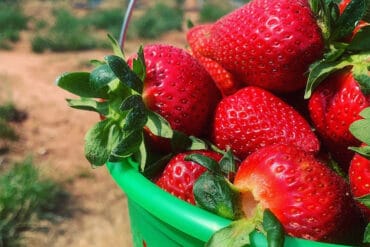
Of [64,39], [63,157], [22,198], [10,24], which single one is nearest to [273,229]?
[22,198]

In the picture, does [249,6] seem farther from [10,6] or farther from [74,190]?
[10,6]

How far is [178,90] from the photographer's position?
0.89 meters

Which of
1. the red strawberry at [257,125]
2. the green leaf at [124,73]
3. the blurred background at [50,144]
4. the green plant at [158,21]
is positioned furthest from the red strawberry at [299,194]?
the green plant at [158,21]

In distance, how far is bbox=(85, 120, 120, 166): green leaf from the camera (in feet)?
2.84

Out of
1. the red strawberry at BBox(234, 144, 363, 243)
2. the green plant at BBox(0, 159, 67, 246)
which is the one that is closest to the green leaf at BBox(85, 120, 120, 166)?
the red strawberry at BBox(234, 144, 363, 243)

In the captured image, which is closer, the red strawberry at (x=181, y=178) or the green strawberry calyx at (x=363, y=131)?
the green strawberry calyx at (x=363, y=131)

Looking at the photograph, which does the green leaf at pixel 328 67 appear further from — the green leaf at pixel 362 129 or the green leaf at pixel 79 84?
the green leaf at pixel 79 84

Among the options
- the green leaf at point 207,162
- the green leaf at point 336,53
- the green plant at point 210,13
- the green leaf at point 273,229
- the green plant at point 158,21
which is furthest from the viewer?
the green plant at point 210,13

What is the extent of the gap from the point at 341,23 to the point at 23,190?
5.39ft

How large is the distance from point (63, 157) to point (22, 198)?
53cm

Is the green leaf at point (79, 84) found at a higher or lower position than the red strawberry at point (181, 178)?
higher

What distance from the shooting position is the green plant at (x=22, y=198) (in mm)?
2078

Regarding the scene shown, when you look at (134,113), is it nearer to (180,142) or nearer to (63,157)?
(180,142)

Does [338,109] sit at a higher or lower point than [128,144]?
higher
